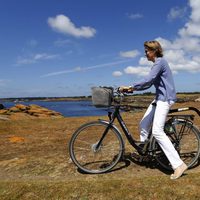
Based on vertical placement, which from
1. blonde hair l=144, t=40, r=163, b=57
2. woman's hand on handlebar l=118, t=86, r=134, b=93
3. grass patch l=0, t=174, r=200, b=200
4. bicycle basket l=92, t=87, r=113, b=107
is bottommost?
grass patch l=0, t=174, r=200, b=200

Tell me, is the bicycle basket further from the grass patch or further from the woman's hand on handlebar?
the grass patch

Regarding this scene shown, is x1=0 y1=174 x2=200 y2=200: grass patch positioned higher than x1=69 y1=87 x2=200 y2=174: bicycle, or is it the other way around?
x1=69 y1=87 x2=200 y2=174: bicycle

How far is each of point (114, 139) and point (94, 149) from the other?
548mm

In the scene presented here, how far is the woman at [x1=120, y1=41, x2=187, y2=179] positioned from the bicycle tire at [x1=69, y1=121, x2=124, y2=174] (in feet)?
3.25

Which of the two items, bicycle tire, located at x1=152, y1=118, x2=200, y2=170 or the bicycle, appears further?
bicycle tire, located at x1=152, y1=118, x2=200, y2=170

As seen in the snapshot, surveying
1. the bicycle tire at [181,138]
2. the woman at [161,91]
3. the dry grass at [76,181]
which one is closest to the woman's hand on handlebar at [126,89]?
the woman at [161,91]

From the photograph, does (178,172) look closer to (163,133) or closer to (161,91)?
(163,133)

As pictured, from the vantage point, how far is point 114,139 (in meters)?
8.05

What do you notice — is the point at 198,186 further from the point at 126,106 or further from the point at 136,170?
the point at 126,106

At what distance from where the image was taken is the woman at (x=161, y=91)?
285 inches

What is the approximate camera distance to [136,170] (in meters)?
8.06

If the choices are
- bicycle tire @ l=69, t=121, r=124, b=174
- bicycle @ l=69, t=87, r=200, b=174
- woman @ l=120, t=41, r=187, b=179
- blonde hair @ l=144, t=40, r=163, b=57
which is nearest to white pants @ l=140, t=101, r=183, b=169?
woman @ l=120, t=41, r=187, b=179

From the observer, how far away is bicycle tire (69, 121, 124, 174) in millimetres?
7793

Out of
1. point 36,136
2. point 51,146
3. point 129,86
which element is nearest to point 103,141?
point 129,86
